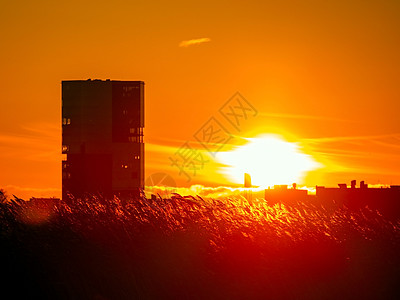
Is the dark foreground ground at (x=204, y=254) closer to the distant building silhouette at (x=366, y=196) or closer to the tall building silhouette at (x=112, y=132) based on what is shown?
the distant building silhouette at (x=366, y=196)

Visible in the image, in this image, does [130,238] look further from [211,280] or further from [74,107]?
[74,107]

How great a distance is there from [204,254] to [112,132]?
405 feet

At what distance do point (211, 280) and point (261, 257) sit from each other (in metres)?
1.72

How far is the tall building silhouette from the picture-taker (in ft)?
468

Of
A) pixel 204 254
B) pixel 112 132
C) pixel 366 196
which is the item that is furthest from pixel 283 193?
pixel 204 254

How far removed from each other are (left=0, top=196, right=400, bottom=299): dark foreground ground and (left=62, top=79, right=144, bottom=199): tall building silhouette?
377 ft

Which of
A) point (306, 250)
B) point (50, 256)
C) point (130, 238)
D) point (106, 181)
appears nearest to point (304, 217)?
point (306, 250)

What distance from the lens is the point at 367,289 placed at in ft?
68.7

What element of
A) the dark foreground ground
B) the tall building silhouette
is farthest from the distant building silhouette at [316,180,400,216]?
the dark foreground ground

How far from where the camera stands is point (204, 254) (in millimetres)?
22844

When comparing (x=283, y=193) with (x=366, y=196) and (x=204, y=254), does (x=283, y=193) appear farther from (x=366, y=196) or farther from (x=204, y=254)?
(x=204, y=254)

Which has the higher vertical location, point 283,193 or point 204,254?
point 204,254

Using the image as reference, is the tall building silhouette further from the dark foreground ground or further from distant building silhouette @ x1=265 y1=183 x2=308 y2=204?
the dark foreground ground

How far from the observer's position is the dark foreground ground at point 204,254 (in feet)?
69.3
